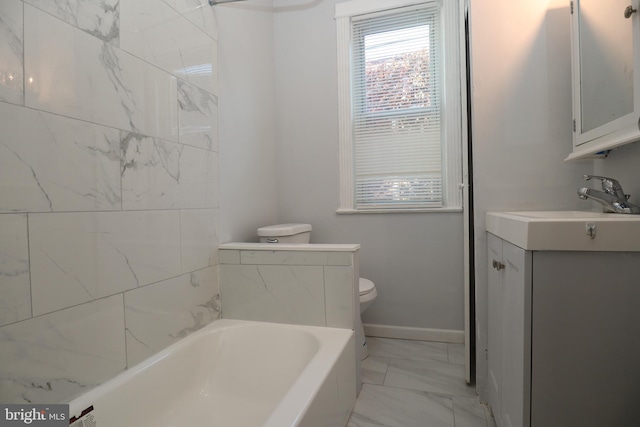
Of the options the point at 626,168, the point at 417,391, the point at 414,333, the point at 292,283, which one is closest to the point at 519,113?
the point at 626,168

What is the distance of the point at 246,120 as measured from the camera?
219 centimetres

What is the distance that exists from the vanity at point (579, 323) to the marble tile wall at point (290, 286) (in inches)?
30.2

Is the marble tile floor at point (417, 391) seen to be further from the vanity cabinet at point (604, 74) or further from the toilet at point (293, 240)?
the vanity cabinet at point (604, 74)

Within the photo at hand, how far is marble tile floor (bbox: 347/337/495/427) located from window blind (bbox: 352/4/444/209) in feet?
3.33

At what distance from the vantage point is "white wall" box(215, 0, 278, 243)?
1.92 m

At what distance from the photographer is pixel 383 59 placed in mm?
2443

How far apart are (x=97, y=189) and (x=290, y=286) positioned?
94cm

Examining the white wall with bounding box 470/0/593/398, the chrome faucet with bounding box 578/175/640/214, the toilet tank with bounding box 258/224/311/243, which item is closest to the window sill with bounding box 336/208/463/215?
the toilet tank with bounding box 258/224/311/243

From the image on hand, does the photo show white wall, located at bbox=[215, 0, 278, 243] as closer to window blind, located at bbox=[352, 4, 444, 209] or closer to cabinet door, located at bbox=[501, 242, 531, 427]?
window blind, located at bbox=[352, 4, 444, 209]

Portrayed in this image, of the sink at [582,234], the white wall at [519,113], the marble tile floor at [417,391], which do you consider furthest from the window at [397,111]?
the sink at [582,234]

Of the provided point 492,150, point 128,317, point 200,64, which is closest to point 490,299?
point 492,150

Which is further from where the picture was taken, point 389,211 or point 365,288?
point 389,211

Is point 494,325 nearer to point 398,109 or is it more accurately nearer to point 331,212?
point 331,212

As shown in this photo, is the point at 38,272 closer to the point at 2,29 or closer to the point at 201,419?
the point at 2,29
